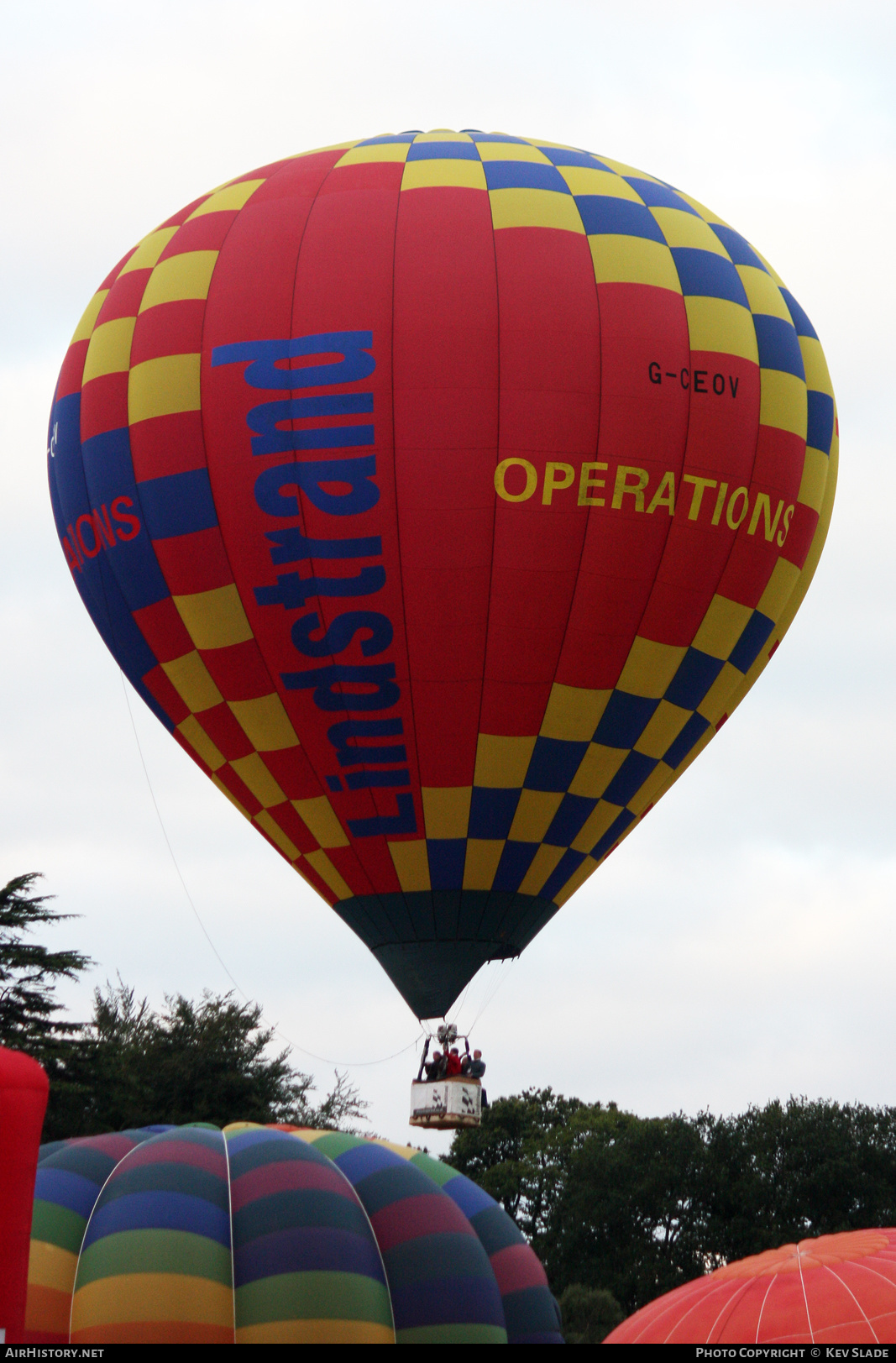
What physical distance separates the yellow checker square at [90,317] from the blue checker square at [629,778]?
245 inches

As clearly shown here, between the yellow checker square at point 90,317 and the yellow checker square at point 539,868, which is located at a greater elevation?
the yellow checker square at point 90,317

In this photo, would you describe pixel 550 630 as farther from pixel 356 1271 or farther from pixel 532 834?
pixel 356 1271

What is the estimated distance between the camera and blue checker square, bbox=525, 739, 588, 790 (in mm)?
15242

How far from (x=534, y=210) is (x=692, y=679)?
420 centimetres

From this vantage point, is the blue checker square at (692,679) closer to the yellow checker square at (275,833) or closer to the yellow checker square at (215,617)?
the yellow checker square at (275,833)

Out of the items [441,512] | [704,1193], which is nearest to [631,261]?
[441,512]

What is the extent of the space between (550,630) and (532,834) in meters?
1.75

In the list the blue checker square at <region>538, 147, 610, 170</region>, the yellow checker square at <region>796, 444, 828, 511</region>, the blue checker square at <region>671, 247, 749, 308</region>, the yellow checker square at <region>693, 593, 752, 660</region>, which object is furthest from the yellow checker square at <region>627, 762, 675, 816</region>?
the blue checker square at <region>538, 147, 610, 170</region>

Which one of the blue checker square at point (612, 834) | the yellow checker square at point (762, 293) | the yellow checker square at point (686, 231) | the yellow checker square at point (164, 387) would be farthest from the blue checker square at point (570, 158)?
the blue checker square at point (612, 834)

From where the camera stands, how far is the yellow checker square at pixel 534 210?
1540 cm

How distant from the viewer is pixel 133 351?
1591 centimetres

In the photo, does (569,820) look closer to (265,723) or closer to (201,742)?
(265,723)

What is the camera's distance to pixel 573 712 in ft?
50.0

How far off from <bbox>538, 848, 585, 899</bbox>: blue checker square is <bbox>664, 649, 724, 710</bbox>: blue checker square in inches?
61.6
